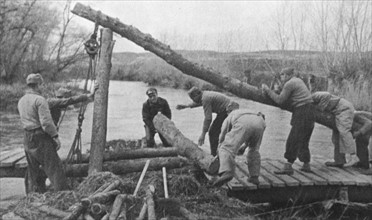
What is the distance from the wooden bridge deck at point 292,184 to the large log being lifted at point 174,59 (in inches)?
45.1

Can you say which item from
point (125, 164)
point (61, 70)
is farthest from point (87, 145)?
point (61, 70)

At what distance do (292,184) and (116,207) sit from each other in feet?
10.2

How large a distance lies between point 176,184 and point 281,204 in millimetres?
2248

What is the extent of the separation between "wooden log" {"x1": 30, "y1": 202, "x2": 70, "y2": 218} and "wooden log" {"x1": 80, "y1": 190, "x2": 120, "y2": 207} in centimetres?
31

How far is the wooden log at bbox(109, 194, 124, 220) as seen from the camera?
177 inches

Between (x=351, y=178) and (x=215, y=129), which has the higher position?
(x=215, y=129)

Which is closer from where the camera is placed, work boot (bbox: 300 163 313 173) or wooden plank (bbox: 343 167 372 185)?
wooden plank (bbox: 343 167 372 185)

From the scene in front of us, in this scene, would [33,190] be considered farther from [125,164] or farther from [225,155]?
[225,155]

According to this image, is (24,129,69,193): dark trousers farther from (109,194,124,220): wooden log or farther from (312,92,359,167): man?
(312,92,359,167): man

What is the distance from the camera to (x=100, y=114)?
6699 millimetres

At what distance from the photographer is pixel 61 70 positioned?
22531 mm

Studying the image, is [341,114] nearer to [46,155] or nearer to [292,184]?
[292,184]

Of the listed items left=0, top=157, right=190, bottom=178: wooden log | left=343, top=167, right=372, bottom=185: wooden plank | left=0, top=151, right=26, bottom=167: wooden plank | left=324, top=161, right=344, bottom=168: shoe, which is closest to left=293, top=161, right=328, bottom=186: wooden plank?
left=343, top=167, right=372, bottom=185: wooden plank

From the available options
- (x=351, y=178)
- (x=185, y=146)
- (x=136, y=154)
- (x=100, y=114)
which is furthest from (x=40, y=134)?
(x=351, y=178)
